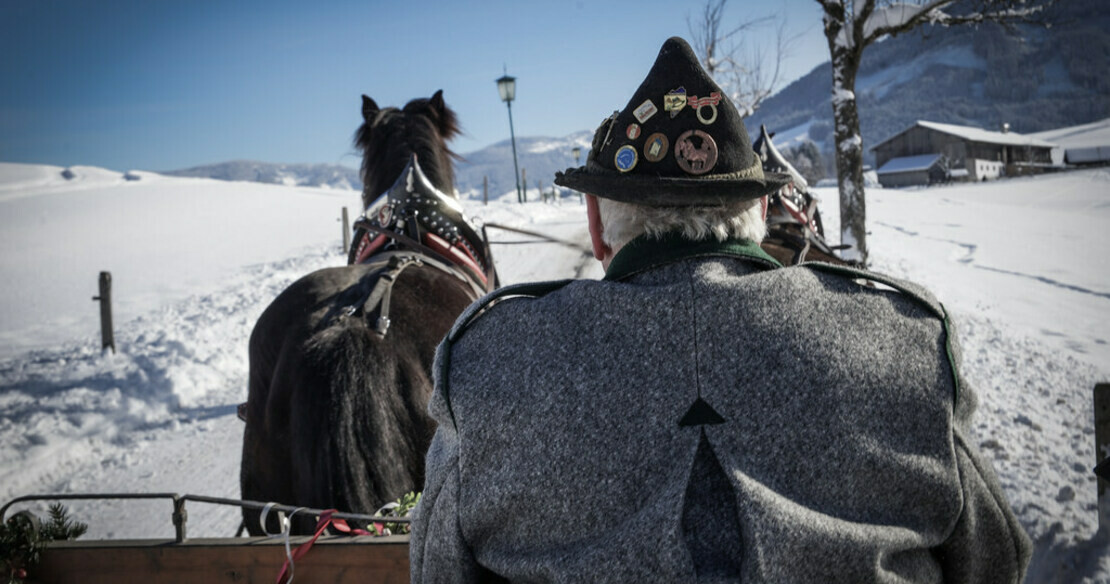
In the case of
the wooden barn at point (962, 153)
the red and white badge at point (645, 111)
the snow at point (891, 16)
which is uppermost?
the wooden barn at point (962, 153)

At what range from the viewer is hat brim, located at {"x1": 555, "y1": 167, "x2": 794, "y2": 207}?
1.24 metres

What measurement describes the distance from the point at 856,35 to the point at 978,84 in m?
93.8

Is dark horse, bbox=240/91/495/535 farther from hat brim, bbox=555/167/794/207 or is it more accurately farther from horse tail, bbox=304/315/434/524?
hat brim, bbox=555/167/794/207

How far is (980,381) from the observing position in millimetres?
5738

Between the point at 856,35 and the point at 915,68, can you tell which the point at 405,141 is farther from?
the point at 915,68

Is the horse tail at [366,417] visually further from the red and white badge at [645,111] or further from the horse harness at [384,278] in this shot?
the red and white badge at [645,111]

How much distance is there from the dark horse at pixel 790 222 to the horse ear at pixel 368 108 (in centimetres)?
274

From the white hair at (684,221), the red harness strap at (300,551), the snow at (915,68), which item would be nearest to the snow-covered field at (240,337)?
the white hair at (684,221)

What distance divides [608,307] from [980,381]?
19.4ft

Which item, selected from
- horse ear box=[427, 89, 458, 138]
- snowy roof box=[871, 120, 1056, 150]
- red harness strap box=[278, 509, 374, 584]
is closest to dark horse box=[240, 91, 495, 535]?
red harness strap box=[278, 509, 374, 584]

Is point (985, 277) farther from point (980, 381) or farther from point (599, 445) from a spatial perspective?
point (599, 445)

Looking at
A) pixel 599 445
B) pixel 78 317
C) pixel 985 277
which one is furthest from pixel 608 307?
pixel 78 317

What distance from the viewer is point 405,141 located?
4.38 m

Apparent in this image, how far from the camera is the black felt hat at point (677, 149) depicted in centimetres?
126
